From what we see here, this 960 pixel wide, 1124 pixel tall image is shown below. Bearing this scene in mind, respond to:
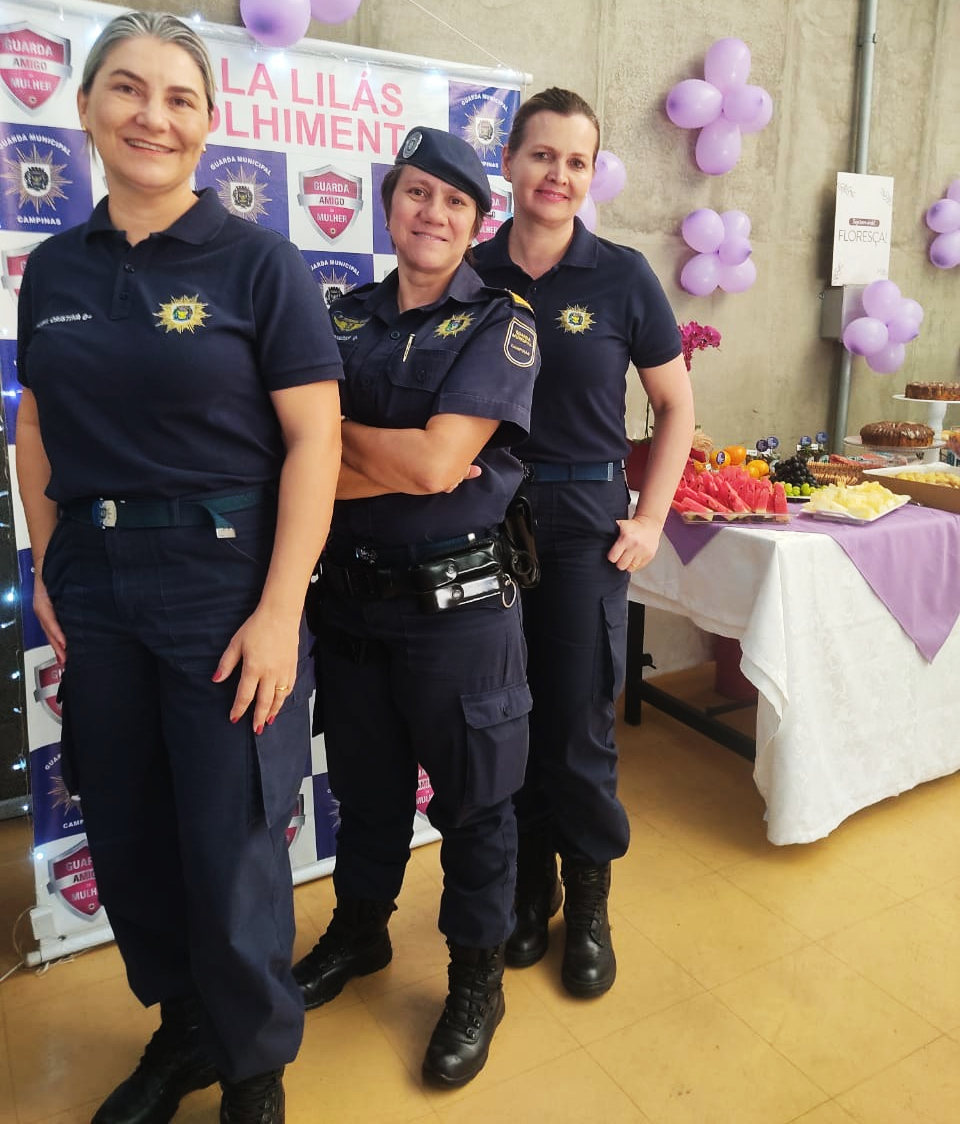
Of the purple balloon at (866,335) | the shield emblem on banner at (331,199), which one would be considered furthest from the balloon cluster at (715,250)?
the shield emblem on banner at (331,199)

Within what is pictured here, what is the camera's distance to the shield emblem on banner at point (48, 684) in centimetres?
196

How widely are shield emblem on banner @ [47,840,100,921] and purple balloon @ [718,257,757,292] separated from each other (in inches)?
116

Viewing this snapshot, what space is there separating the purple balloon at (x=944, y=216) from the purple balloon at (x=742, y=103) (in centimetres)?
136

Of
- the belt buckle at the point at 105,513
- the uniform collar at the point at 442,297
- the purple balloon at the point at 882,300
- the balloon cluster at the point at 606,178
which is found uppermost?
the balloon cluster at the point at 606,178

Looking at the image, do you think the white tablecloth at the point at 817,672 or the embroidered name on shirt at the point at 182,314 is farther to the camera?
the white tablecloth at the point at 817,672

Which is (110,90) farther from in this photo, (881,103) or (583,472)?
(881,103)

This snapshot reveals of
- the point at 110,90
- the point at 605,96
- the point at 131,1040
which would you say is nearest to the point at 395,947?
the point at 131,1040

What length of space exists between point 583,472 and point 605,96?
81.4 inches

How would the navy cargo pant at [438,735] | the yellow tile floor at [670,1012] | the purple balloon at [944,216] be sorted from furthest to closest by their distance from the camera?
the purple balloon at [944,216] < the yellow tile floor at [670,1012] < the navy cargo pant at [438,735]

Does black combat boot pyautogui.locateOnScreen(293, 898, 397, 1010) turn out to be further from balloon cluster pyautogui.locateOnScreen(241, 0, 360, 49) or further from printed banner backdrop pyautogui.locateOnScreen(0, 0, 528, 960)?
balloon cluster pyautogui.locateOnScreen(241, 0, 360, 49)

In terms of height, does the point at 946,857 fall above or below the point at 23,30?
below

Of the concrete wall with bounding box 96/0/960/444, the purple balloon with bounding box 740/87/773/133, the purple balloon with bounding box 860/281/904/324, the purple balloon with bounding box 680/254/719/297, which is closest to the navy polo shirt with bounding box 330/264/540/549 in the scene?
the concrete wall with bounding box 96/0/960/444

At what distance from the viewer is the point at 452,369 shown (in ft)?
4.67

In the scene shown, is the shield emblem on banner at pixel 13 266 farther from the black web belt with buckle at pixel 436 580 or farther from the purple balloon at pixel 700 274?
the purple balloon at pixel 700 274
